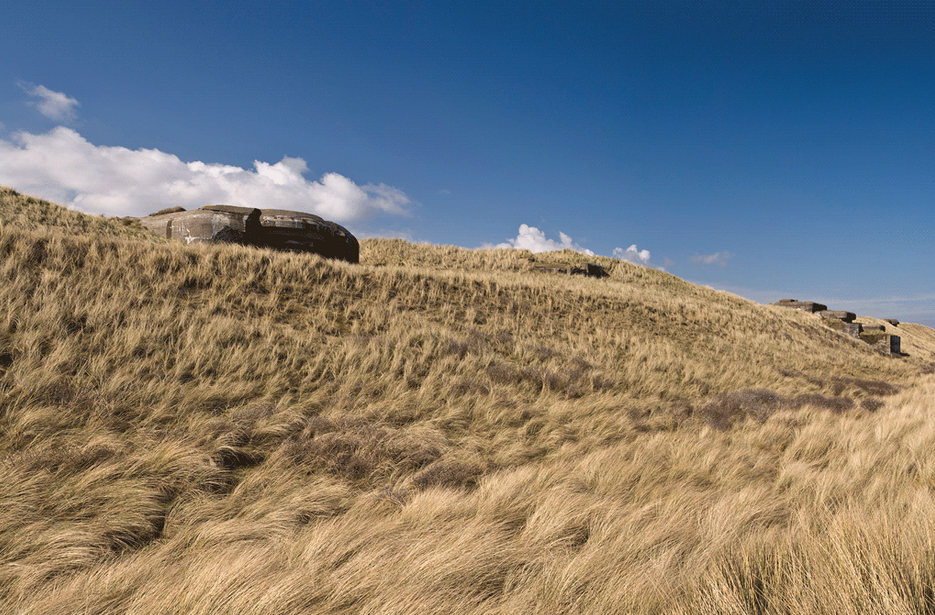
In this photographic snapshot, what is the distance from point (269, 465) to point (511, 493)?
2612 millimetres

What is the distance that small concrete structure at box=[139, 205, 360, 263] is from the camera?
1473 centimetres

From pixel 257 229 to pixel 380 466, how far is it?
46.8ft

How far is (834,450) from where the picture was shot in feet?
19.5

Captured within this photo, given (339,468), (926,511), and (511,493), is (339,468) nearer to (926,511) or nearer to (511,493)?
(511,493)

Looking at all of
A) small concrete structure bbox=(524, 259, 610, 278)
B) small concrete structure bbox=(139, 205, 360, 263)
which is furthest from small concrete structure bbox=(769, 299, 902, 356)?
small concrete structure bbox=(139, 205, 360, 263)

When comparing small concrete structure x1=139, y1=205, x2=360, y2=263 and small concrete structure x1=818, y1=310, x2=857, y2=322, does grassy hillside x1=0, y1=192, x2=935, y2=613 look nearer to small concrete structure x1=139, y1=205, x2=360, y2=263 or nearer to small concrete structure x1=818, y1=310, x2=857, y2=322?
small concrete structure x1=139, y1=205, x2=360, y2=263

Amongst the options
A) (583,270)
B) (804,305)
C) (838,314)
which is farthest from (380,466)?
(804,305)

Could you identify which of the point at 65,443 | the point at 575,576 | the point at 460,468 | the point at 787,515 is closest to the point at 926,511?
the point at 787,515

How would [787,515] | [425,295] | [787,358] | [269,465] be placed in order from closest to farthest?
1. [787,515]
2. [269,465]
3. [425,295]
4. [787,358]

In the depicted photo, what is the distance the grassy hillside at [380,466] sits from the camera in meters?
2.33

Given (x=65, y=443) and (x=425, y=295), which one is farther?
(x=425, y=295)

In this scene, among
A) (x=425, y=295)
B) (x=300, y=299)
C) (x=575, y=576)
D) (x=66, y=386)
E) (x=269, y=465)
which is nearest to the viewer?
(x=575, y=576)

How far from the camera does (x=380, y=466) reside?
4.43m

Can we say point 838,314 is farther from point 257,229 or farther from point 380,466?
point 257,229
